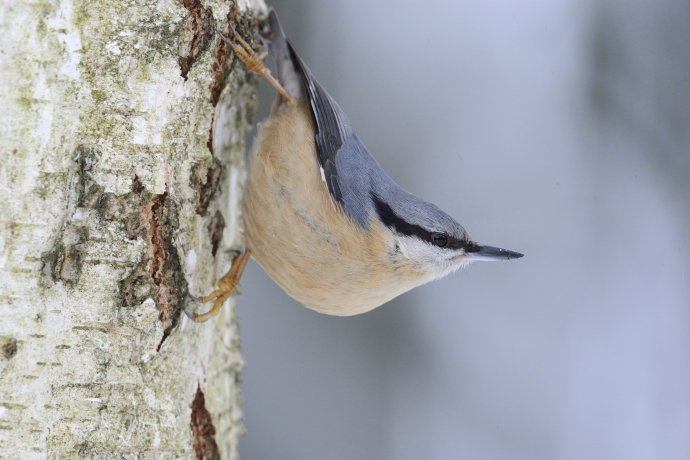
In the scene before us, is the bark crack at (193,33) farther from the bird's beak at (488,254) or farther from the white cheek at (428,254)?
the bird's beak at (488,254)

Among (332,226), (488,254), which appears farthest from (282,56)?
(488,254)

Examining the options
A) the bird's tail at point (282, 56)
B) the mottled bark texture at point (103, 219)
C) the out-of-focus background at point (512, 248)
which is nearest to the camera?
the mottled bark texture at point (103, 219)

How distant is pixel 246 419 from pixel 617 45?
3.22 metres

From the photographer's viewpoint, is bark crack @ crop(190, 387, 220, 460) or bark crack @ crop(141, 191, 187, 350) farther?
bark crack @ crop(190, 387, 220, 460)

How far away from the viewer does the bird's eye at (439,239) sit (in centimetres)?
208

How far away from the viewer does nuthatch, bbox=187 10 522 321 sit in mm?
1982

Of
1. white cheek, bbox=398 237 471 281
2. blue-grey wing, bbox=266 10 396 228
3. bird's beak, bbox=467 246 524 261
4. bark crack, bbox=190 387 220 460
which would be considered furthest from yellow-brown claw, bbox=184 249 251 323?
bird's beak, bbox=467 246 524 261

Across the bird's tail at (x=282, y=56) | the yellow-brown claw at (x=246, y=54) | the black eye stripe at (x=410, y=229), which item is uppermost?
the bird's tail at (x=282, y=56)

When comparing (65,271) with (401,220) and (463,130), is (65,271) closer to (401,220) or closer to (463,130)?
(401,220)

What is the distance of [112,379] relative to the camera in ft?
4.58

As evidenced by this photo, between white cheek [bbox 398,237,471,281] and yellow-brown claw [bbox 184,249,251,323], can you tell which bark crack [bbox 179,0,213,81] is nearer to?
yellow-brown claw [bbox 184,249,251,323]

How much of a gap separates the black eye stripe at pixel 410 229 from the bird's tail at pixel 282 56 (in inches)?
26.0

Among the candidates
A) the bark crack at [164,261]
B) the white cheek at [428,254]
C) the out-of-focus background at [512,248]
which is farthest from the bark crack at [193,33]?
the out-of-focus background at [512,248]

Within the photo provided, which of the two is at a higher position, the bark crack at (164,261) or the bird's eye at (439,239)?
the bird's eye at (439,239)
